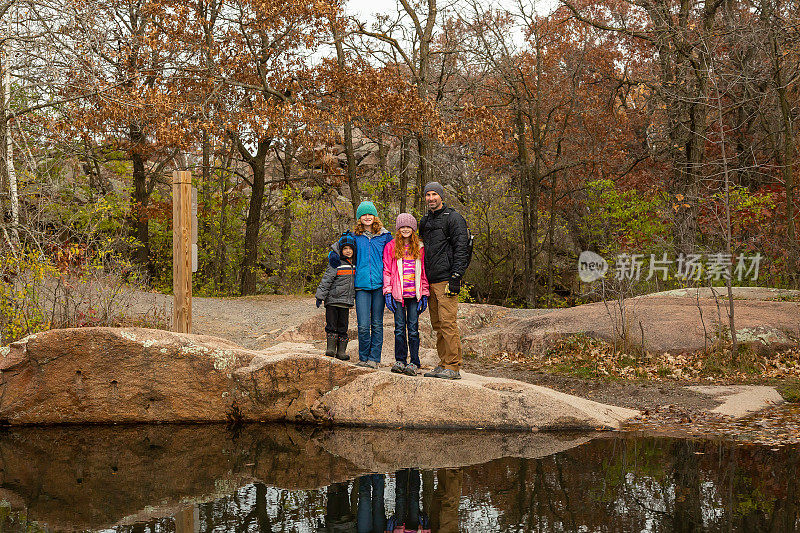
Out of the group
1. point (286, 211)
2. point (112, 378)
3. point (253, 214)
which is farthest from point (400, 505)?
point (286, 211)

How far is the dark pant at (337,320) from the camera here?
27.4ft

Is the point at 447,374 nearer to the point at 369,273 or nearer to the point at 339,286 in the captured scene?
the point at 369,273

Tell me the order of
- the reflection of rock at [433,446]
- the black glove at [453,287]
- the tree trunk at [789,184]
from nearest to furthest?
the reflection of rock at [433,446] → the black glove at [453,287] → the tree trunk at [789,184]

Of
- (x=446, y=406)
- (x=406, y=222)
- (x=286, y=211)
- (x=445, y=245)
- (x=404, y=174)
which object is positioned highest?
(x=404, y=174)

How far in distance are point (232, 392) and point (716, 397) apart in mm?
5635

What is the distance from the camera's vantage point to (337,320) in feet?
27.6

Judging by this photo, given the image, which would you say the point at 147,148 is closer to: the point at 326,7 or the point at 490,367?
the point at 326,7

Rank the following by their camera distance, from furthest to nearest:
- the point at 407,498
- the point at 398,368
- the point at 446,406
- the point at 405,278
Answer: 1. the point at 398,368
2. the point at 405,278
3. the point at 446,406
4. the point at 407,498

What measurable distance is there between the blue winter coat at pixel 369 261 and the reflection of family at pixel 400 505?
9.07 ft

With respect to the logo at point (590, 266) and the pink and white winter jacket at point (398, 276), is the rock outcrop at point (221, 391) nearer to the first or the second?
the pink and white winter jacket at point (398, 276)

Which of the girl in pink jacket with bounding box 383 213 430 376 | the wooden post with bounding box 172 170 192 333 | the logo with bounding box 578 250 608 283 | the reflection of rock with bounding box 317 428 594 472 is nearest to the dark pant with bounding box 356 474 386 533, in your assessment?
the reflection of rock with bounding box 317 428 594 472

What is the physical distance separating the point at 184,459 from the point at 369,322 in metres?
2.70

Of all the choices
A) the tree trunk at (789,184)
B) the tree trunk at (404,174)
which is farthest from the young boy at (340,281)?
the tree trunk at (404,174)

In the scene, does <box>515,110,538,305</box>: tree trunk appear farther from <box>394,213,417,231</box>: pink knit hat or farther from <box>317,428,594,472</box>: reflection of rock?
<box>317,428,594,472</box>: reflection of rock
